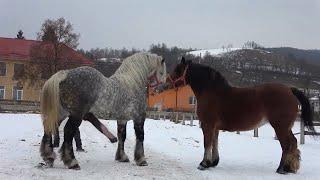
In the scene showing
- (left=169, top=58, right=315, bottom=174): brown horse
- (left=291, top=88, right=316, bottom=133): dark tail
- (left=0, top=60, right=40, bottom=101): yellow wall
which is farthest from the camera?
(left=0, top=60, right=40, bottom=101): yellow wall

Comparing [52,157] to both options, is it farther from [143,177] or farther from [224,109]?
[224,109]

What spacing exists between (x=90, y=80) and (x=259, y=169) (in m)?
3.69

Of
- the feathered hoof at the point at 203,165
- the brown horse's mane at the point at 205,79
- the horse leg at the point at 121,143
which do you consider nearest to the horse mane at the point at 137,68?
the brown horse's mane at the point at 205,79

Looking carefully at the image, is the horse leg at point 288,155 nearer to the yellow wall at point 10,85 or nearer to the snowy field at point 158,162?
the snowy field at point 158,162

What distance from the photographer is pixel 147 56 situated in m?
10.1

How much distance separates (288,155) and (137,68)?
3.31 m

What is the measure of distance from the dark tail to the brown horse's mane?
1.31 meters

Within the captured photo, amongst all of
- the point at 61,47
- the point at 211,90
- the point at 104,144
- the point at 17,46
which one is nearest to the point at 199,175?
the point at 211,90

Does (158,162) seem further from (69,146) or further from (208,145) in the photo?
(69,146)

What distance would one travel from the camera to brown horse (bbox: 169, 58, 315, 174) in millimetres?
9422

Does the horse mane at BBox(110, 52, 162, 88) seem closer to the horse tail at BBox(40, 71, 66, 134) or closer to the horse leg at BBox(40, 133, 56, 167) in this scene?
the horse tail at BBox(40, 71, 66, 134)

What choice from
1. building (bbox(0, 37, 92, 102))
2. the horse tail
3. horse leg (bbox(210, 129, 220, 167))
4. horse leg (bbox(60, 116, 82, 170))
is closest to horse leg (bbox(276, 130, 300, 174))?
horse leg (bbox(210, 129, 220, 167))

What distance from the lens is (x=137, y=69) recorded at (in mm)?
9875

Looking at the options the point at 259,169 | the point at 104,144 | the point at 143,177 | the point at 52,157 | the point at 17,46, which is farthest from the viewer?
the point at 17,46
